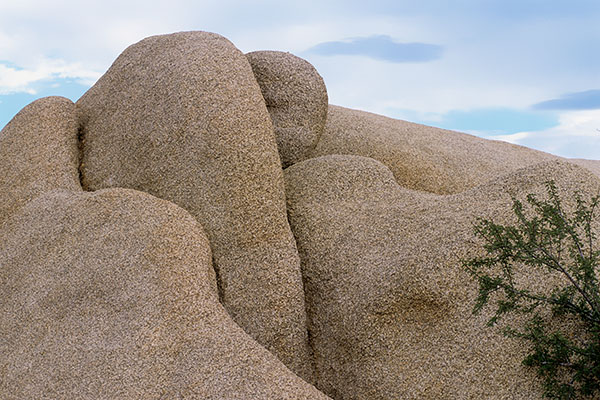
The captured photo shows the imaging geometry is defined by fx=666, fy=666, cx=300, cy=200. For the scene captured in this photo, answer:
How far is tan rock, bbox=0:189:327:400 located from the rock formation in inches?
0.6

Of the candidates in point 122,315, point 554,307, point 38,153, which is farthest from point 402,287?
point 38,153

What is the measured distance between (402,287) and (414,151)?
3.88m

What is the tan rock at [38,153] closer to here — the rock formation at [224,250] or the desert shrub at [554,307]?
the rock formation at [224,250]

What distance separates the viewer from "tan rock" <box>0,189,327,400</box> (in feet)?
15.5

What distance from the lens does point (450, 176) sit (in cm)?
880

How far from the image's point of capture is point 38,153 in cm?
726

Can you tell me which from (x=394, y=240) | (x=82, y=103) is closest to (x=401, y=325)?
(x=394, y=240)

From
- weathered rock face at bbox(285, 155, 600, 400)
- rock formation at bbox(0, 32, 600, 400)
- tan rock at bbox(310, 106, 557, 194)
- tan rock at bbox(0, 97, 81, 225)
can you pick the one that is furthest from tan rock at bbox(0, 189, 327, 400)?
tan rock at bbox(310, 106, 557, 194)

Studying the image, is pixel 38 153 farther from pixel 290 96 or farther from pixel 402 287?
pixel 402 287

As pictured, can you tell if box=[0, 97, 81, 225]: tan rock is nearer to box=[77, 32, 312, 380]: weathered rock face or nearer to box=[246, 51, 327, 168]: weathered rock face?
box=[77, 32, 312, 380]: weathered rock face

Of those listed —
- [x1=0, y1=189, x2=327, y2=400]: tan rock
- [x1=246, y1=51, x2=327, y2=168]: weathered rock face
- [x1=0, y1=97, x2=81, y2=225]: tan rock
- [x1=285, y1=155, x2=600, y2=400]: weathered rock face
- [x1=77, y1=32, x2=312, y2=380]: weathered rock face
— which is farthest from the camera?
[x1=246, y1=51, x2=327, y2=168]: weathered rock face

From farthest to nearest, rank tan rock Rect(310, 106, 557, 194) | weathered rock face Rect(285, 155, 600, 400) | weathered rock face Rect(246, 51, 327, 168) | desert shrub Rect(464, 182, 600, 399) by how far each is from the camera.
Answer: tan rock Rect(310, 106, 557, 194)
weathered rock face Rect(246, 51, 327, 168)
weathered rock face Rect(285, 155, 600, 400)
desert shrub Rect(464, 182, 600, 399)

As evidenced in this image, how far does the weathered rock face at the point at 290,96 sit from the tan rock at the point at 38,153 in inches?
86.9

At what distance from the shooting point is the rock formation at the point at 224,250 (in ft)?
16.2
